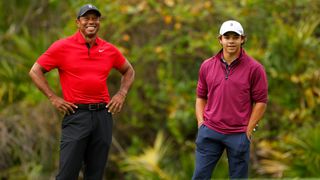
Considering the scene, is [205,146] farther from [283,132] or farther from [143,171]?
[283,132]

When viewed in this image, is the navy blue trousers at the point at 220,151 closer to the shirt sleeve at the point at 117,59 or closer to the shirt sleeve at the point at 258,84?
the shirt sleeve at the point at 258,84

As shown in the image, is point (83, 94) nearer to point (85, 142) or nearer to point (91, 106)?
point (91, 106)

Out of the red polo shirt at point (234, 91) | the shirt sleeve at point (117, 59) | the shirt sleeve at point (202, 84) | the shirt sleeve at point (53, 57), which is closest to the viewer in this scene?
the red polo shirt at point (234, 91)

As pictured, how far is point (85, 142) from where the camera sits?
22.8 ft

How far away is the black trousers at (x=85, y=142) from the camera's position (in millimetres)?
6898

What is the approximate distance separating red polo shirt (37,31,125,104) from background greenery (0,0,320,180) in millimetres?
4082

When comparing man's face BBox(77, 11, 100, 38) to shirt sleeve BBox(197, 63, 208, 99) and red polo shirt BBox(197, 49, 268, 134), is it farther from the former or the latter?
red polo shirt BBox(197, 49, 268, 134)

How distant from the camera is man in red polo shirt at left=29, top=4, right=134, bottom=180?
22.7ft

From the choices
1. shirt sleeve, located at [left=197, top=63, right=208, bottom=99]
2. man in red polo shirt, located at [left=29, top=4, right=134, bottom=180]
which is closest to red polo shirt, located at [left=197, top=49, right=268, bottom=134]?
shirt sleeve, located at [left=197, top=63, right=208, bottom=99]

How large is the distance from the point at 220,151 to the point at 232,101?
520 mm

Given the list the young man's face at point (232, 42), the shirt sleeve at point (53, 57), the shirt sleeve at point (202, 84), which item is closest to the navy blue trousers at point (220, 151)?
the shirt sleeve at point (202, 84)

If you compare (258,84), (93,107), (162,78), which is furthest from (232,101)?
(162,78)

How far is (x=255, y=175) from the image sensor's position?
11906 millimetres

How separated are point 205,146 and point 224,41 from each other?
932mm
